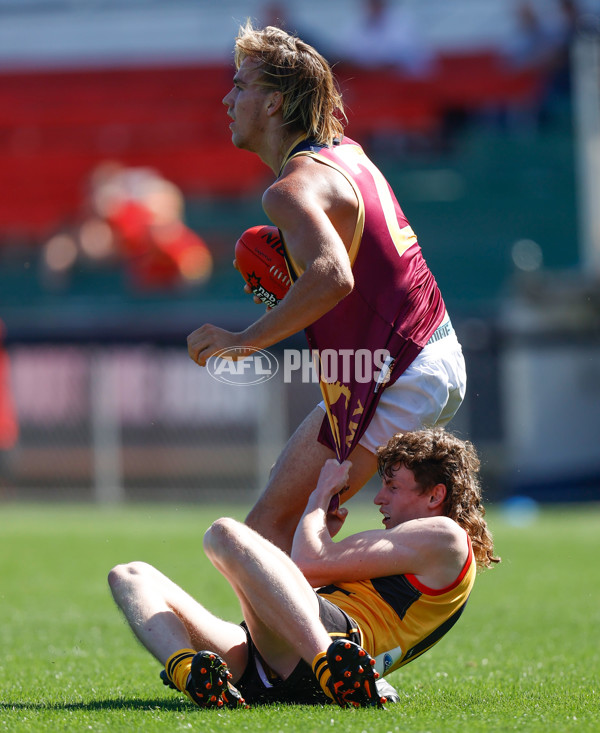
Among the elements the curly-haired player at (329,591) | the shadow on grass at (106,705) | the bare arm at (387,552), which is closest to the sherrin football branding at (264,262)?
the curly-haired player at (329,591)

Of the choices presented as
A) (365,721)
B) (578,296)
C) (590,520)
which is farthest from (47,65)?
(365,721)

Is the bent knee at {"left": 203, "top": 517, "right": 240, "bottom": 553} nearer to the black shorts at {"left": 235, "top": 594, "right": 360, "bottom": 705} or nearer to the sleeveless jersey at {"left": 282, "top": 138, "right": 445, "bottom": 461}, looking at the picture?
the black shorts at {"left": 235, "top": 594, "right": 360, "bottom": 705}

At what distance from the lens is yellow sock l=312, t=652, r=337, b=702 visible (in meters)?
3.00

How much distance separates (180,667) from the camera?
10.2 ft

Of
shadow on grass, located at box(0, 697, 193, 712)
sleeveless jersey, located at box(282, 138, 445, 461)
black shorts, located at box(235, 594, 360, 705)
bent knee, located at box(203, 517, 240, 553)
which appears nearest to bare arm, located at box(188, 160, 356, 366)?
sleeveless jersey, located at box(282, 138, 445, 461)

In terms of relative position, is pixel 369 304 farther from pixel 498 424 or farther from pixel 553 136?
pixel 553 136

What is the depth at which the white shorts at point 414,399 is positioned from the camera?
3.55 m

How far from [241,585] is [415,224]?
46.1ft

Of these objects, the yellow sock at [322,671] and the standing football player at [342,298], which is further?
the standing football player at [342,298]

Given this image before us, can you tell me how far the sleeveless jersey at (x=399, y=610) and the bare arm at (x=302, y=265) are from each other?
2.70ft

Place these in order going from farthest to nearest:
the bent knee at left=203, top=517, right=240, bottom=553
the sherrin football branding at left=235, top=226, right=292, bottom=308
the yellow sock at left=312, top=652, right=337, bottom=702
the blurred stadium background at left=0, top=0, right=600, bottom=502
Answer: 1. the blurred stadium background at left=0, top=0, right=600, bottom=502
2. the sherrin football branding at left=235, top=226, right=292, bottom=308
3. the bent knee at left=203, top=517, right=240, bottom=553
4. the yellow sock at left=312, top=652, right=337, bottom=702

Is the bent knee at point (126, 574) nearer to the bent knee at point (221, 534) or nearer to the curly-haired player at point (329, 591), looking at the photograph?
the curly-haired player at point (329, 591)

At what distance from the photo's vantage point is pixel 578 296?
530 inches

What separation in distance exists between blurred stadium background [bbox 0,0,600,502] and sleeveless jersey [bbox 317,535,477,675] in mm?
7775
